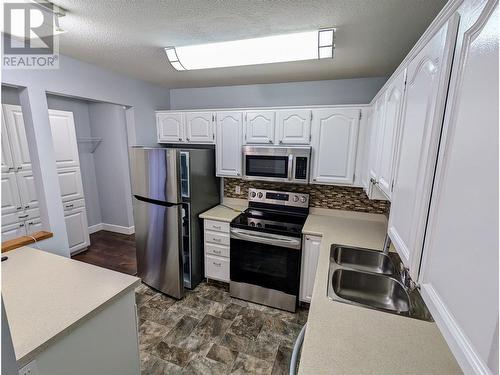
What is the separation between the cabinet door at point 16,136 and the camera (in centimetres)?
268

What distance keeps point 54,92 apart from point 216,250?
2064 millimetres

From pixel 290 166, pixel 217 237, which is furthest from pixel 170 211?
pixel 290 166

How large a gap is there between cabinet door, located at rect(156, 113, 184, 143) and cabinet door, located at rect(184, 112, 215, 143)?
0.11 m

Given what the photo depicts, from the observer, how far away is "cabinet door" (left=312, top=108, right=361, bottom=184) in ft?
7.57

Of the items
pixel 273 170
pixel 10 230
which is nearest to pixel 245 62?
pixel 273 170

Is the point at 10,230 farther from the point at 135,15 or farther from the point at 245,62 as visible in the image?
the point at 245,62

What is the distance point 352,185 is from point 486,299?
198 cm

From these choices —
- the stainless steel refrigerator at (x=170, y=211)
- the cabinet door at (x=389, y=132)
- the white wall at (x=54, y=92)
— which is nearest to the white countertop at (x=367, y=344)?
the cabinet door at (x=389, y=132)

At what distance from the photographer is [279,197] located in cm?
282

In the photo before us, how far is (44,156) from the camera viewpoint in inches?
78.2

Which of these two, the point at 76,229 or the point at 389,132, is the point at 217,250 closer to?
the point at 389,132

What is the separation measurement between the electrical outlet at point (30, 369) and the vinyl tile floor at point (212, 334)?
1.04 meters

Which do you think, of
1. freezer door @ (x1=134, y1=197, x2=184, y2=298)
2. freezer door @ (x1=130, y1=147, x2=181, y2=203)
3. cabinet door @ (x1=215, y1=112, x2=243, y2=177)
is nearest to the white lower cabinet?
freezer door @ (x1=134, y1=197, x2=184, y2=298)

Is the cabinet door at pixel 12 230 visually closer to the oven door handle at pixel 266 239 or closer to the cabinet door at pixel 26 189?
the cabinet door at pixel 26 189
